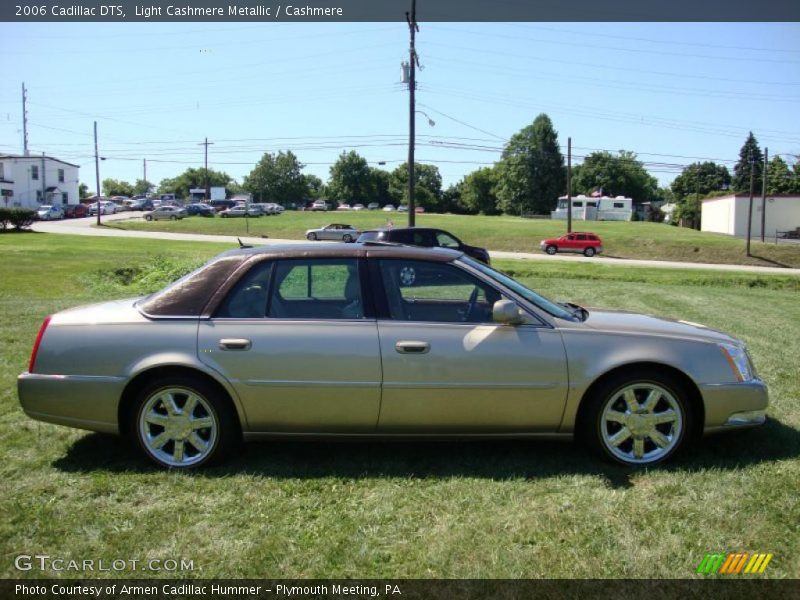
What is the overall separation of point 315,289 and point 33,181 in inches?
3285

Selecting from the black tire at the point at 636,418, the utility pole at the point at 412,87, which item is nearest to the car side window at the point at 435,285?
the black tire at the point at 636,418

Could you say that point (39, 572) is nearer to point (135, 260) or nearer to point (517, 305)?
point (517, 305)

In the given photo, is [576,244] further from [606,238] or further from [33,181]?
[33,181]

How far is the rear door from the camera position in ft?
13.4

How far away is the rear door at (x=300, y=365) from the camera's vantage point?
4.10 m

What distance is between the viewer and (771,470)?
406 cm

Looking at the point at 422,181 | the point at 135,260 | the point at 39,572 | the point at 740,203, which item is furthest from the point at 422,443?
the point at 422,181

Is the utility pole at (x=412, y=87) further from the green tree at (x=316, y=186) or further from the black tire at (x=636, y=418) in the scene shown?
the green tree at (x=316, y=186)

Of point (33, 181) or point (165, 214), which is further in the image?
point (33, 181)

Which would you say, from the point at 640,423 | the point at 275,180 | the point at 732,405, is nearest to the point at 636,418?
Result: the point at 640,423

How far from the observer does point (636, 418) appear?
13.7ft

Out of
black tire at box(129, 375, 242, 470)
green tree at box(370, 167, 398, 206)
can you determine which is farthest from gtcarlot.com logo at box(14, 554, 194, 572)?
green tree at box(370, 167, 398, 206)

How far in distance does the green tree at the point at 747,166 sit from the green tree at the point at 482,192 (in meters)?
40.2

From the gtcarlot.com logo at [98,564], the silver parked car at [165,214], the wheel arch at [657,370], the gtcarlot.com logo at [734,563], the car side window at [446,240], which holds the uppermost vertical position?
the silver parked car at [165,214]
